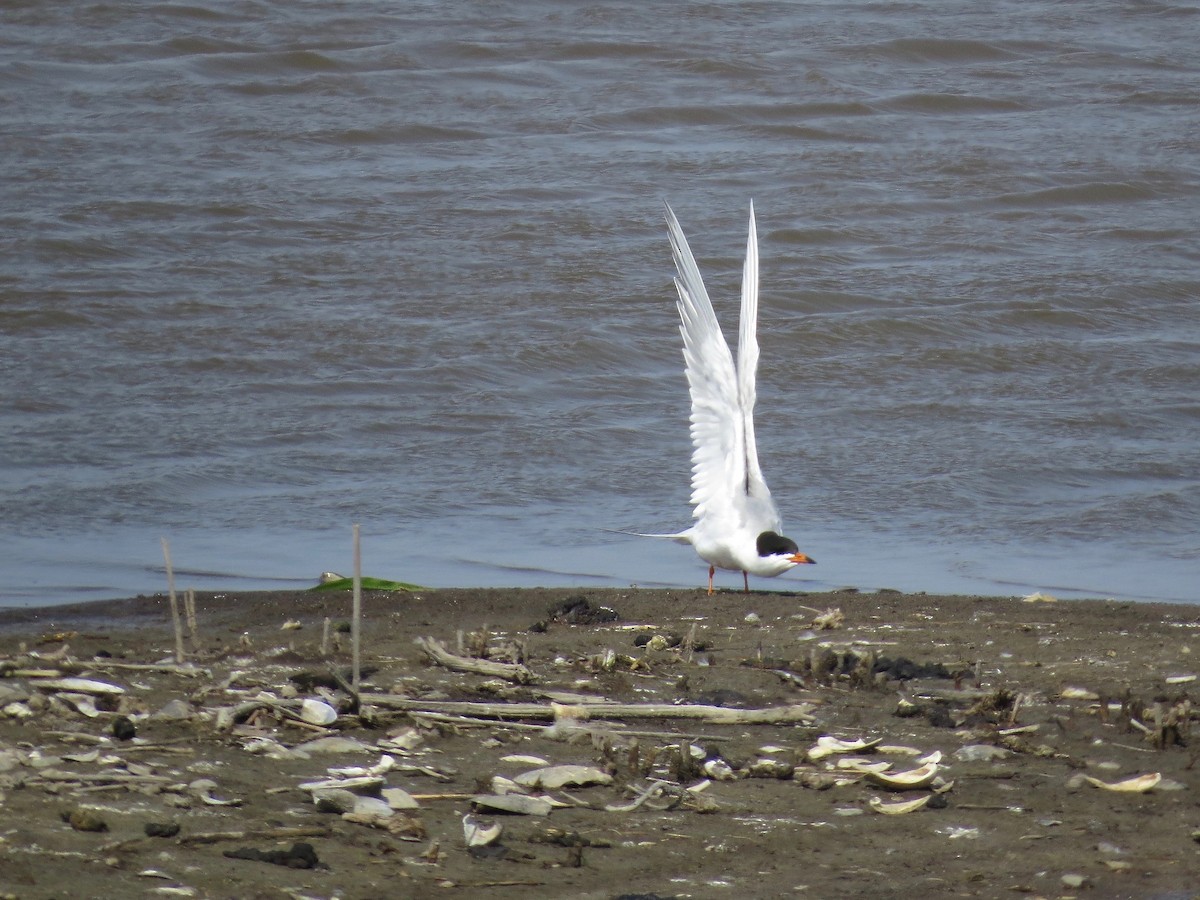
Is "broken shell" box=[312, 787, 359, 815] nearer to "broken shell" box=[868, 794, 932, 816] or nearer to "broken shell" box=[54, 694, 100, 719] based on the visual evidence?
"broken shell" box=[54, 694, 100, 719]

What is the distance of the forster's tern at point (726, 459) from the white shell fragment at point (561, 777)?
8.67ft

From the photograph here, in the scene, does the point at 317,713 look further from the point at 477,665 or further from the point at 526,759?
the point at 477,665

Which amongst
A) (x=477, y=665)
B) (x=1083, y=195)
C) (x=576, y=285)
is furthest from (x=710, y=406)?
(x=1083, y=195)

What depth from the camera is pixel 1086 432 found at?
8727mm

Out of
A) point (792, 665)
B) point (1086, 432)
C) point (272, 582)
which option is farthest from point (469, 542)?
point (1086, 432)

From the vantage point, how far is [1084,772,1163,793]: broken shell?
3.60 m

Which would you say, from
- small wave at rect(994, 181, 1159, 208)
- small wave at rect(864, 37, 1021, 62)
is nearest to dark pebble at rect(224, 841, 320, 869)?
small wave at rect(994, 181, 1159, 208)

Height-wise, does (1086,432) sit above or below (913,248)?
below

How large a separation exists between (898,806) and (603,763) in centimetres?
64

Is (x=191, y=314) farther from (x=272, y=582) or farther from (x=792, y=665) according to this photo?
(x=792, y=665)

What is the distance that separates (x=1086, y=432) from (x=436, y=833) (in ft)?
20.4

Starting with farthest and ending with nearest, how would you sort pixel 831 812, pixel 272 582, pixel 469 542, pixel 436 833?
pixel 469 542 → pixel 272 582 → pixel 831 812 → pixel 436 833

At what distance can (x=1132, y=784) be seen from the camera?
3613mm

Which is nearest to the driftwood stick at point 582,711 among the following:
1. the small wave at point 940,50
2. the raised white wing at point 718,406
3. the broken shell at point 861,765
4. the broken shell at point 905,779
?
the broken shell at point 861,765
